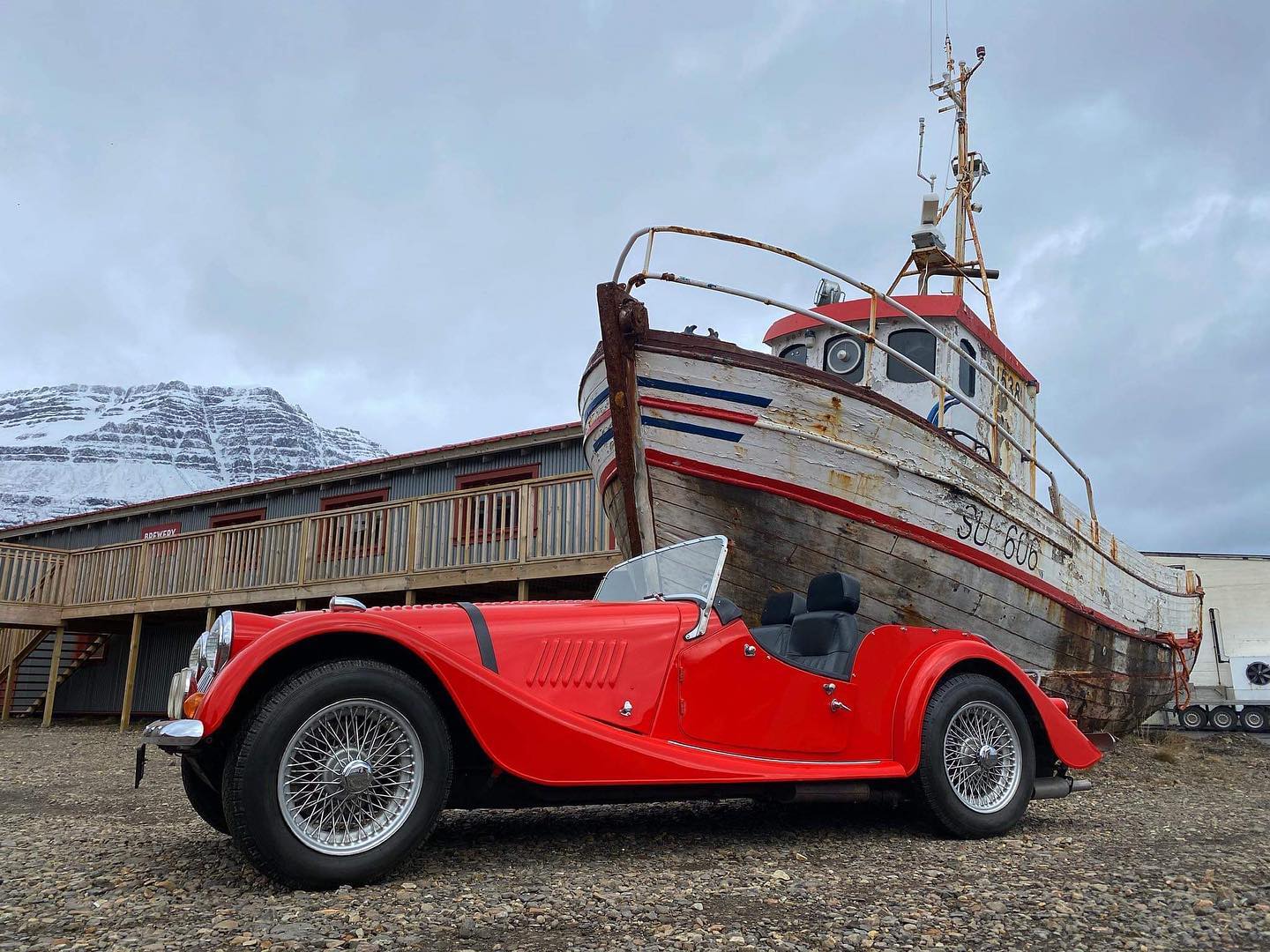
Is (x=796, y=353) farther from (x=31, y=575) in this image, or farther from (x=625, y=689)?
(x=31, y=575)

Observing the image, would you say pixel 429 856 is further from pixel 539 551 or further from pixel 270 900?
pixel 539 551

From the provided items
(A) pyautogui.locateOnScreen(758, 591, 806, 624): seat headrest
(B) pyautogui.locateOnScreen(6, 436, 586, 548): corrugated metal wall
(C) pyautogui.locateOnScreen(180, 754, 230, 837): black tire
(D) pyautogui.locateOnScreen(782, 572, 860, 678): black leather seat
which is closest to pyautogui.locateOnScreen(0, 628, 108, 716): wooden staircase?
(B) pyautogui.locateOnScreen(6, 436, 586, 548): corrugated metal wall

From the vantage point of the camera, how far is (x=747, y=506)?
6922 millimetres

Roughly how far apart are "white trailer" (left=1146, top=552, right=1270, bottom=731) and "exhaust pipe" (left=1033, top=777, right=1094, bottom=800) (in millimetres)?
14167

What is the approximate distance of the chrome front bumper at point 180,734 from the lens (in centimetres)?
308

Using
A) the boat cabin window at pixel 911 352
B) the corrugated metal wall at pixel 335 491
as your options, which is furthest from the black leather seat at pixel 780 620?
the corrugated metal wall at pixel 335 491

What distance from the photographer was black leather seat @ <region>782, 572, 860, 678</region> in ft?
15.0

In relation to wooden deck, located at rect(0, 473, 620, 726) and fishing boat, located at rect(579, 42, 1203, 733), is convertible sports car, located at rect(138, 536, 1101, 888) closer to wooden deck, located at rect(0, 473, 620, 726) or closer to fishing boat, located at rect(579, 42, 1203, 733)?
fishing boat, located at rect(579, 42, 1203, 733)

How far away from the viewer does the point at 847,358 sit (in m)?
9.21

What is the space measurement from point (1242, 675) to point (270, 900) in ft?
63.9

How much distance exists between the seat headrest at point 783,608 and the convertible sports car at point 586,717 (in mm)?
20

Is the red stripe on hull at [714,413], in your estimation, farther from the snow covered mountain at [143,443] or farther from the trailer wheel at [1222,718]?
the snow covered mountain at [143,443]

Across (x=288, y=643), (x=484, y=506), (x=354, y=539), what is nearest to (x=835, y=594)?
(x=288, y=643)

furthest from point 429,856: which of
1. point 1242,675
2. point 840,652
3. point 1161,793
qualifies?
point 1242,675
